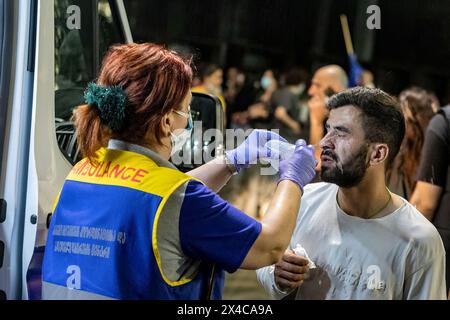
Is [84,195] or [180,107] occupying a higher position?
[180,107]

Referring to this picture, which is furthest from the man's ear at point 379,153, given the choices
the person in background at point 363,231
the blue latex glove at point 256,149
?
the blue latex glove at point 256,149

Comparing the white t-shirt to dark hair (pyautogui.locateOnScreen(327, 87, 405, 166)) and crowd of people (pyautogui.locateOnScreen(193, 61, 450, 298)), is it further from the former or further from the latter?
dark hair (pyautogui.locateOnScreen(327, 87, 405, 166))

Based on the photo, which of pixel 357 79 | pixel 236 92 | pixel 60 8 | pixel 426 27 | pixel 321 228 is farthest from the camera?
pixel 236 92

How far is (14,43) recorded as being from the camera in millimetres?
2732

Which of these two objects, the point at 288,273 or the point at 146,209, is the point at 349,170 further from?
A: the point at 146,209

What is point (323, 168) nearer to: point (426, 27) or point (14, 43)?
point (426, 27)

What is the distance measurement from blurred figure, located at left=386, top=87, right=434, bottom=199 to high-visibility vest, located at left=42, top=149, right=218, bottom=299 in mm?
1422

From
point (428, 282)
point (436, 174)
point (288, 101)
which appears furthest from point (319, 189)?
point (288, 101)

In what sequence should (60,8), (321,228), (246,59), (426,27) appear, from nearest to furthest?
(321,228)
(426,27)
(60,8)
(246,59)

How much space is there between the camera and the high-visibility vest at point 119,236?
2027 mm

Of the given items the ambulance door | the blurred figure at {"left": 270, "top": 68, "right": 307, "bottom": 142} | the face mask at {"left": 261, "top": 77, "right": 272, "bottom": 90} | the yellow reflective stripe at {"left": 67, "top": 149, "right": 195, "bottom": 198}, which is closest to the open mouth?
the yellow reflective stripe at {"left": 67, "top": 149, "right": 195, "bottom": 198}

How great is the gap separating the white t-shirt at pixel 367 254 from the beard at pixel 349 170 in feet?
0.38
